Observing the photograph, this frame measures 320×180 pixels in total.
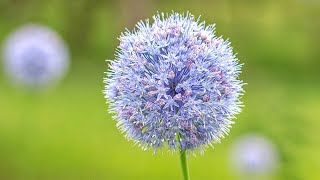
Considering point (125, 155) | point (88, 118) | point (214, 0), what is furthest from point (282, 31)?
point (125, 155)

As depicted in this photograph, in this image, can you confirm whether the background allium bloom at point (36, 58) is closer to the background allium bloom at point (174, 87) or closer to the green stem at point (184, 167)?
the background allium bloom at point (174, 87)

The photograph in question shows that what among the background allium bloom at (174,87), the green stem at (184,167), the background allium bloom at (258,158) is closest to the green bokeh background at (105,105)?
the background allium bloom at (258,158)

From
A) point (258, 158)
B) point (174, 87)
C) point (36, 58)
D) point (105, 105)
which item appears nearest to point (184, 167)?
point (174, 87)

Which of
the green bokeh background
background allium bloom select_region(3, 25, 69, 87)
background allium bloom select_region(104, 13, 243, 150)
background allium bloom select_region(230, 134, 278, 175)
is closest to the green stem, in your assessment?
background allium bloom select_region(104, 13, 243, 150)

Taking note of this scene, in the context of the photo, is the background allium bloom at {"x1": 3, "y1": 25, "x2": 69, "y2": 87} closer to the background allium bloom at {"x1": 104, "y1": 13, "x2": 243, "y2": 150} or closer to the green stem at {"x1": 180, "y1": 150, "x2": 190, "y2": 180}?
the background allium bloom at {"x1": 104, "y1": 13, "x2": 243, "y2": 150}

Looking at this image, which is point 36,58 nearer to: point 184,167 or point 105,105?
point 184,167

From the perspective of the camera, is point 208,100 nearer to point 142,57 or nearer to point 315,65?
point 142,57
